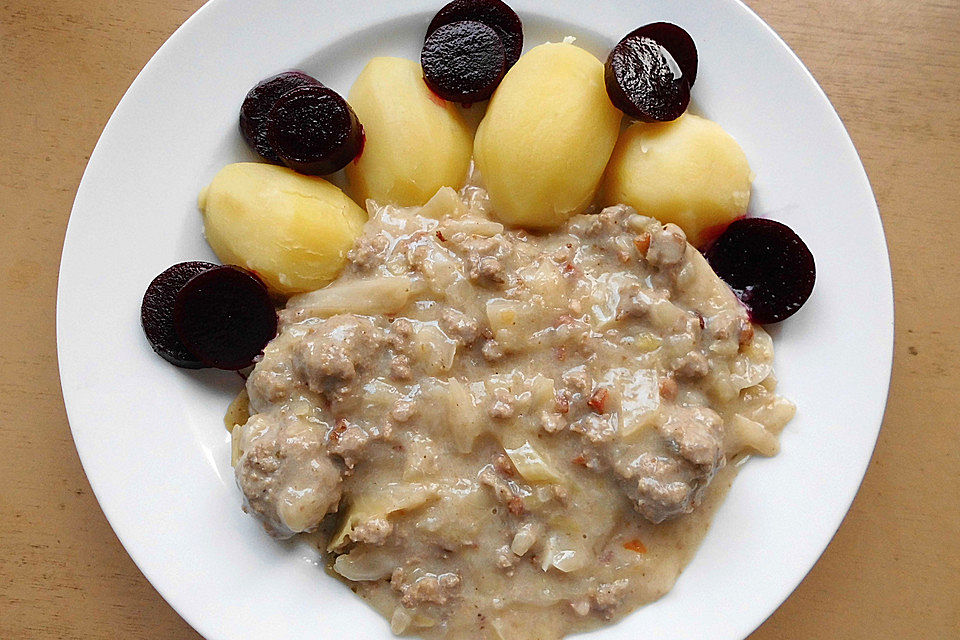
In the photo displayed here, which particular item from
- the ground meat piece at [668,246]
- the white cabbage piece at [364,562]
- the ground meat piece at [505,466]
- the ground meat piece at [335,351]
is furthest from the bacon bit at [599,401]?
the white cabbage piece at [364,562]

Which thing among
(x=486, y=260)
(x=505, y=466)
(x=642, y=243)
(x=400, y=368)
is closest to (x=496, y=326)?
(x=486, y=260)

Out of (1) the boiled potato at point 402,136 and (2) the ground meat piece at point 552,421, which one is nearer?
(2) the ground meat piece at point 552,421

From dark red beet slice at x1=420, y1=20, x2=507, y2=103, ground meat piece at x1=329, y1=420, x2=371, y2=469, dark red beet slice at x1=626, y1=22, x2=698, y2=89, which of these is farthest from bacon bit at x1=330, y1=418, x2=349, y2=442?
dark red beet slice at x1=626, y1=22, x2=698, y2=89

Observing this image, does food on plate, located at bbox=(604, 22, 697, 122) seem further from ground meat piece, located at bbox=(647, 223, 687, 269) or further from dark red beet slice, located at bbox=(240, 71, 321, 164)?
dark red beet slice, located at bbox=(240, 71, 321, 164)

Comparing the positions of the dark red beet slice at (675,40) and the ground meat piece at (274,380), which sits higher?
the dark red beet slice at (675,40)

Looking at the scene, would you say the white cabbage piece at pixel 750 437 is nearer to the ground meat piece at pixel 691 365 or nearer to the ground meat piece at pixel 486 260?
the ground meat piece at pixel 691 365

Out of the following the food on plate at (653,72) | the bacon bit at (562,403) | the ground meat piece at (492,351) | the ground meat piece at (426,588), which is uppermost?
the food on plate at (653,72)
